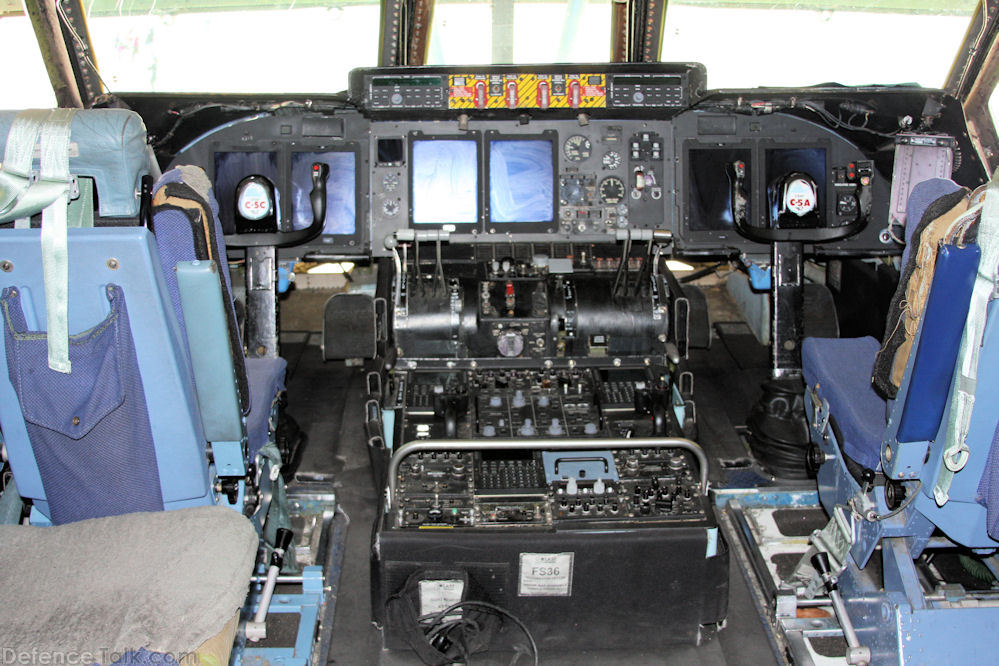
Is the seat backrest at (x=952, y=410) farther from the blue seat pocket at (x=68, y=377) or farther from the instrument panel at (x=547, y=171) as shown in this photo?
the instrument panel at (x=547, y=171)

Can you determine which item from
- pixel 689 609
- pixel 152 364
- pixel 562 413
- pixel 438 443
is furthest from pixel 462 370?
pixel 152 364

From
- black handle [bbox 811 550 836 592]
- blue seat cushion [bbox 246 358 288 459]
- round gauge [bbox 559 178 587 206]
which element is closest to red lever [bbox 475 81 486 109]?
round gauge [bbox 559 178 587 206]

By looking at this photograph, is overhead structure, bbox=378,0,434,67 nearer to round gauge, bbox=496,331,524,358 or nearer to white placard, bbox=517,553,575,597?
round gauge, bbox=496,331,524,358

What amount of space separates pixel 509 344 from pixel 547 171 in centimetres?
107

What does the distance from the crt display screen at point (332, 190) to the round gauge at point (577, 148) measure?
3.56ft

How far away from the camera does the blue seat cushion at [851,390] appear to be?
253cm

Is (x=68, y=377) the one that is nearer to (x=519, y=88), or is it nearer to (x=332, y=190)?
(x=332, y=190)

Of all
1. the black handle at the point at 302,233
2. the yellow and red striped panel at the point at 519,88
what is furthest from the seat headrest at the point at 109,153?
the yellow and red striped panel at the point at 519,88

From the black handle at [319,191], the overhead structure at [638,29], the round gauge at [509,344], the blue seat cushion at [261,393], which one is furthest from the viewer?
the overhead structure at [638,29]

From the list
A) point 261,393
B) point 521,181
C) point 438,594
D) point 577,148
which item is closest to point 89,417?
point 261,393

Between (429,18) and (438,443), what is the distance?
9.09 feet

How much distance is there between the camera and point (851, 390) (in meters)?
2.75

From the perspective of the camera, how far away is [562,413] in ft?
10.8

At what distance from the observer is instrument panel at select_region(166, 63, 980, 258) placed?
4.24 metres
